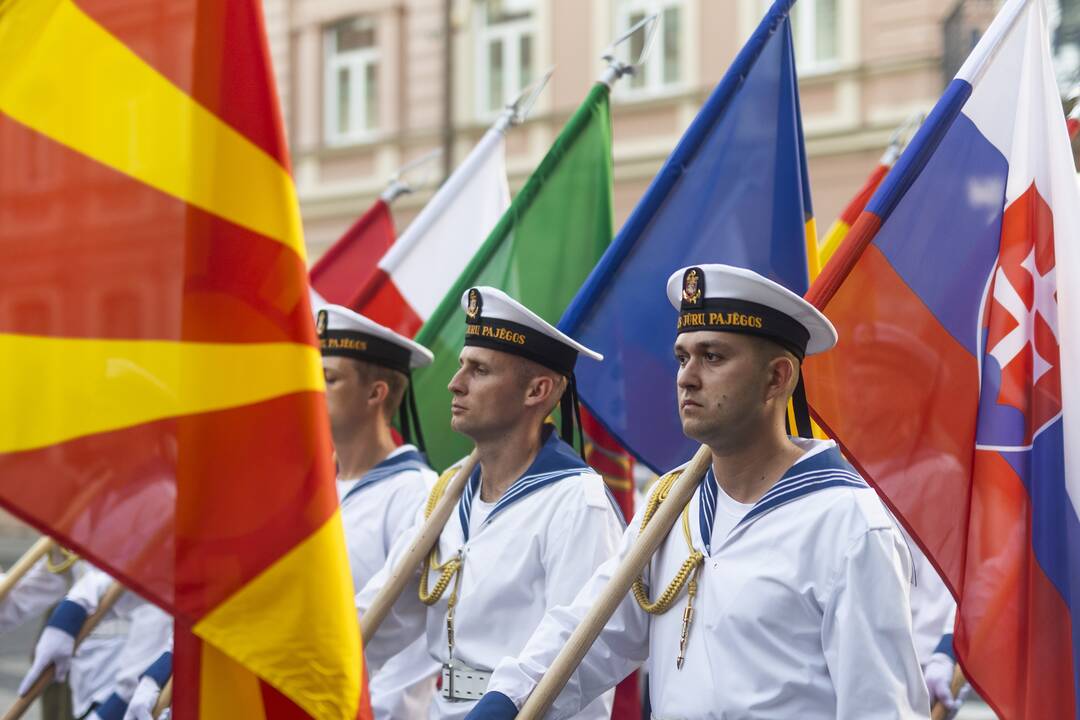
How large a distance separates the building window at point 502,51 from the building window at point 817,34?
3483 millimetres

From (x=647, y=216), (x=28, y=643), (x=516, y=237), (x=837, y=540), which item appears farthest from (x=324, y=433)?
(x=28, y=643)

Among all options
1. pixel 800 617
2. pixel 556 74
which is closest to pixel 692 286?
pixel 800 617

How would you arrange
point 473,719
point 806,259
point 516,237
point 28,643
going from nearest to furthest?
point 473,719
point 806,259
point 516,237
point 28,643

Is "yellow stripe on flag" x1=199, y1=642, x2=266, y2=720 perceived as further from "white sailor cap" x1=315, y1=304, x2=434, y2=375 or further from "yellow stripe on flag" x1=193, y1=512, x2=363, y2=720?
"white sailor cap" x1=315, y1=304, x2=434, y2=375

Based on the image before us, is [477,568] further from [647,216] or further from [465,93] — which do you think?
[465,93]

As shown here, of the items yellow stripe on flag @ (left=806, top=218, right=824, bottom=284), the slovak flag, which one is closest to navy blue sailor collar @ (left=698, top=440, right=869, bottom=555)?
the slovak flag

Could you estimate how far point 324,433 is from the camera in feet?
9.33

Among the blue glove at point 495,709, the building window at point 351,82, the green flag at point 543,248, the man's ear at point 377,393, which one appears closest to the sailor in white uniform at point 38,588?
the man's ear at point 377,393

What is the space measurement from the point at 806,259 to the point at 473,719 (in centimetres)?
206

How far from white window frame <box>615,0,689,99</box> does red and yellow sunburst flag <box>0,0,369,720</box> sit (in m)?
14.7

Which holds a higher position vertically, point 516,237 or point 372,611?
point 516,237

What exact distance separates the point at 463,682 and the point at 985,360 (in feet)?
5.22

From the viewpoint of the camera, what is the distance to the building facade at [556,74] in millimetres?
15969

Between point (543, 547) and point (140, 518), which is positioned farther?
point (543, 547)
